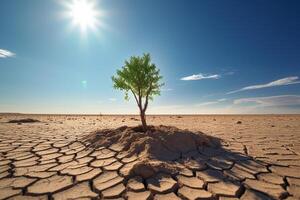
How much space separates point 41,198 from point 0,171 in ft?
5.35

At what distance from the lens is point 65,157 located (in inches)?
177

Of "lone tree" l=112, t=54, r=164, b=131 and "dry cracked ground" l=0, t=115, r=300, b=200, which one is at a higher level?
"lone tree" l=112, t=54, r=164, b=131

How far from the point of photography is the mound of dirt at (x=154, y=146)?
11.0 ft

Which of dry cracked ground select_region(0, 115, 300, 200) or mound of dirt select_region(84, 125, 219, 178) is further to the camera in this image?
mound of dirt select_region(84, 125, 219, 178)

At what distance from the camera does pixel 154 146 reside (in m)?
4.38

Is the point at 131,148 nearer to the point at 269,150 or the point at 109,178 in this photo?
the point at 109,178

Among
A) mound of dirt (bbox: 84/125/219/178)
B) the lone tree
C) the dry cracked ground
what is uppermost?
the lone tree

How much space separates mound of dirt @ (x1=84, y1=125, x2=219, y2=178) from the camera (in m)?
3.34

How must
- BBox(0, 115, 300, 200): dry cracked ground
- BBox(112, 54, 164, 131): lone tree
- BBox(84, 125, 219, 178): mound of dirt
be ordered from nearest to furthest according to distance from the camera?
BBox(0, 115, 300, 200): dry cracked ground
BBox(84, 125, 219, 178): mound of dirt
BBox(112, 54, 164, 131): lone tree

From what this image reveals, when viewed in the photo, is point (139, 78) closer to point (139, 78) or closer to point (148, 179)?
point (139, 78)

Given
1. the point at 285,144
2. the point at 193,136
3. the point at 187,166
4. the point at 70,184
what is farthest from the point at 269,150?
the point at 70,184

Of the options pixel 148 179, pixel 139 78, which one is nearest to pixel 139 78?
pixel 139 78

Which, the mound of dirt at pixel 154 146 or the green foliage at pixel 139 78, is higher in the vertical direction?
the green foliage at pixel 139 78

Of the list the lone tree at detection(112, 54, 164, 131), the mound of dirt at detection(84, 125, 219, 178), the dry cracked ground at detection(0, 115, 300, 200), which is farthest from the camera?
the lone tree at detection(112, 54, 164, 131)
